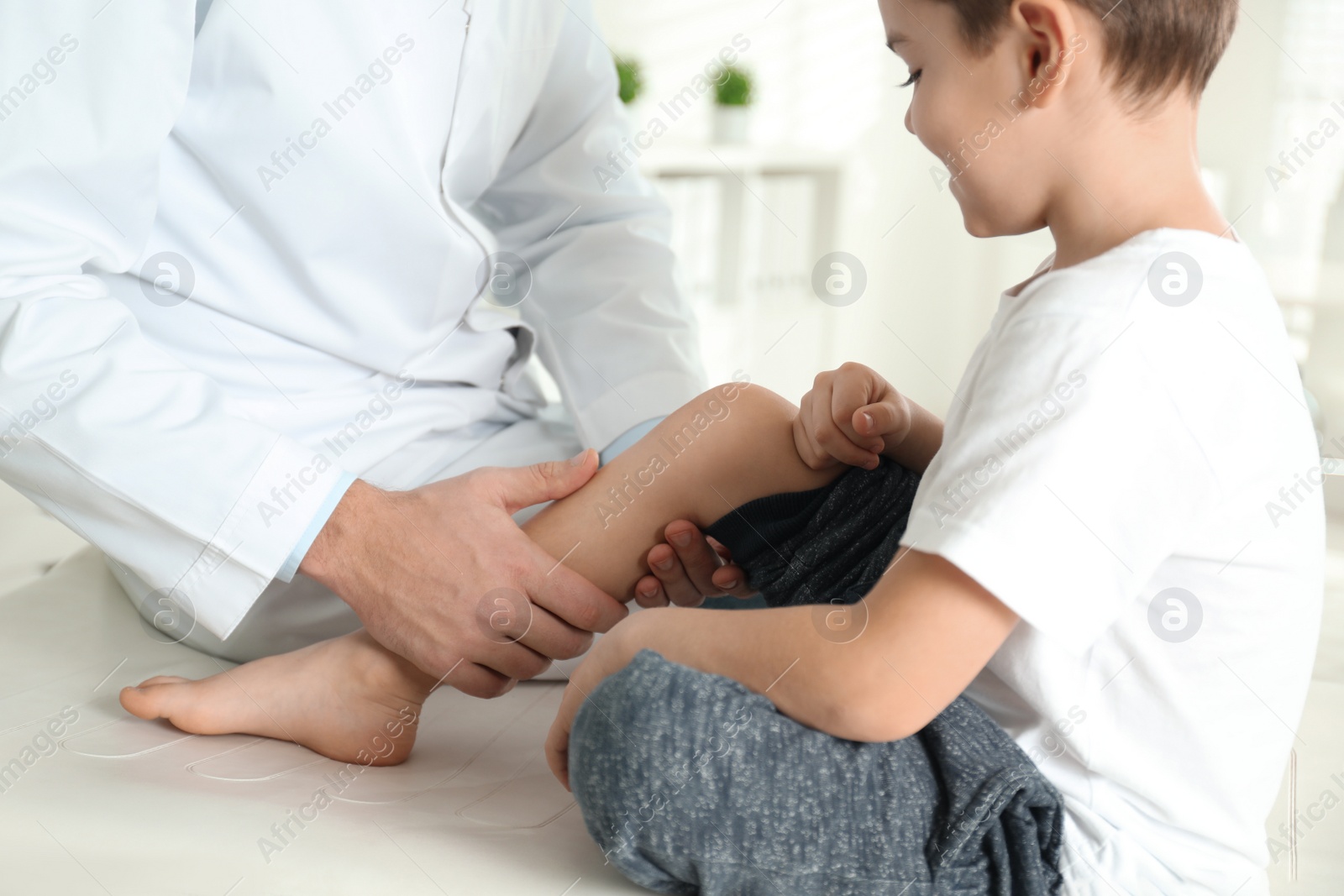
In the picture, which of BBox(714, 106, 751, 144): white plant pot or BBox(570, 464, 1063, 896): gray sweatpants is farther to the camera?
BBox(714, 106, 751, 144): white plant pot

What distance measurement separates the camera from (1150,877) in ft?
2.04

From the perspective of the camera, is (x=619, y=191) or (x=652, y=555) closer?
(x=652, y=555)

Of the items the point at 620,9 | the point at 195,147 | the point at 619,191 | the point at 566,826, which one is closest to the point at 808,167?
the point at 620,9

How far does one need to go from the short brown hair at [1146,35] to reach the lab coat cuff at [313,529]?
0.53 meters

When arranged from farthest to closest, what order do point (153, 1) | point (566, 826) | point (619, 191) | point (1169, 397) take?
point (619, 191) → point (153, 1) → point (566, 826) → point (1169, 397)

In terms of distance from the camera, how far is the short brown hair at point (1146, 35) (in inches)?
24.6

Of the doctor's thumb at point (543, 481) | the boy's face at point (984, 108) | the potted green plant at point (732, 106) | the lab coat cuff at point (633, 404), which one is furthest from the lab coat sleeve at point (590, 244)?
the potted green plant at point (732, 106)

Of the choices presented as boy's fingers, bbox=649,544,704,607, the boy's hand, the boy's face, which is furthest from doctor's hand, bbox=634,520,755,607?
the boy's face

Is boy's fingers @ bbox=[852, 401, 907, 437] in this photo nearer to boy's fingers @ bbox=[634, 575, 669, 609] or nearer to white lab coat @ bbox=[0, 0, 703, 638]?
boy's fingers @ bbox=[634, 575, 669, 609]

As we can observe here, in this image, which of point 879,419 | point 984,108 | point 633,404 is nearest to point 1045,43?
point 984,108

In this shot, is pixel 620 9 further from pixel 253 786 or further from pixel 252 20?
pixel 253 786

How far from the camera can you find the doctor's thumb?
860 millimetres

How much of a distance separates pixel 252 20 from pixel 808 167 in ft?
6.90

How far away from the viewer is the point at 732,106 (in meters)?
2.66
